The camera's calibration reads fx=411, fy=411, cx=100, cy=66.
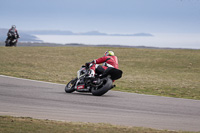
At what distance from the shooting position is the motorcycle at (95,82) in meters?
13.4

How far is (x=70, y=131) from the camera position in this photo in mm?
7555

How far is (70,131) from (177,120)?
3.12 m

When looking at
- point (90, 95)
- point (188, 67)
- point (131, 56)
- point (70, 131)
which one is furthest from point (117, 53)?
point (70, 131)

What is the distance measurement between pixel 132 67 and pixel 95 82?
637 inches

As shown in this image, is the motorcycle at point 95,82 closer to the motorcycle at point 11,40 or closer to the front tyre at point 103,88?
the front tyre at point 103,88

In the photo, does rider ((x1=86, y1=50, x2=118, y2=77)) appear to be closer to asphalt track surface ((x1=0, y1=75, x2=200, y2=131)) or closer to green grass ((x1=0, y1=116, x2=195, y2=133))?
asphalt track surface ((x1=0, y1=75, x2=200, y2=131))

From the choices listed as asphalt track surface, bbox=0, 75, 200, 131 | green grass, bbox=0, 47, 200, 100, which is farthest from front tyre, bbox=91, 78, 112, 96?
green grass, bbox=0, 47, 200, 100

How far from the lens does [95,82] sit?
1369cm

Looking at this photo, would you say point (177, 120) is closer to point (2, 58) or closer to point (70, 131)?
point (70, 131)

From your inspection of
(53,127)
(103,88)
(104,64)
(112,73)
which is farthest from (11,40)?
(53,127)

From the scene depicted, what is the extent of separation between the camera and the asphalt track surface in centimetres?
923

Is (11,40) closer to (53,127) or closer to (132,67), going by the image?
(132,67)

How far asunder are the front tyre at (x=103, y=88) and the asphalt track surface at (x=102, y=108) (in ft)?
0.65

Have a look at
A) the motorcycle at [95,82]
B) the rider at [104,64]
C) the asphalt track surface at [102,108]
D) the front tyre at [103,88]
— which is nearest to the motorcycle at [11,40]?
the asphalt track surface at [102,108]
